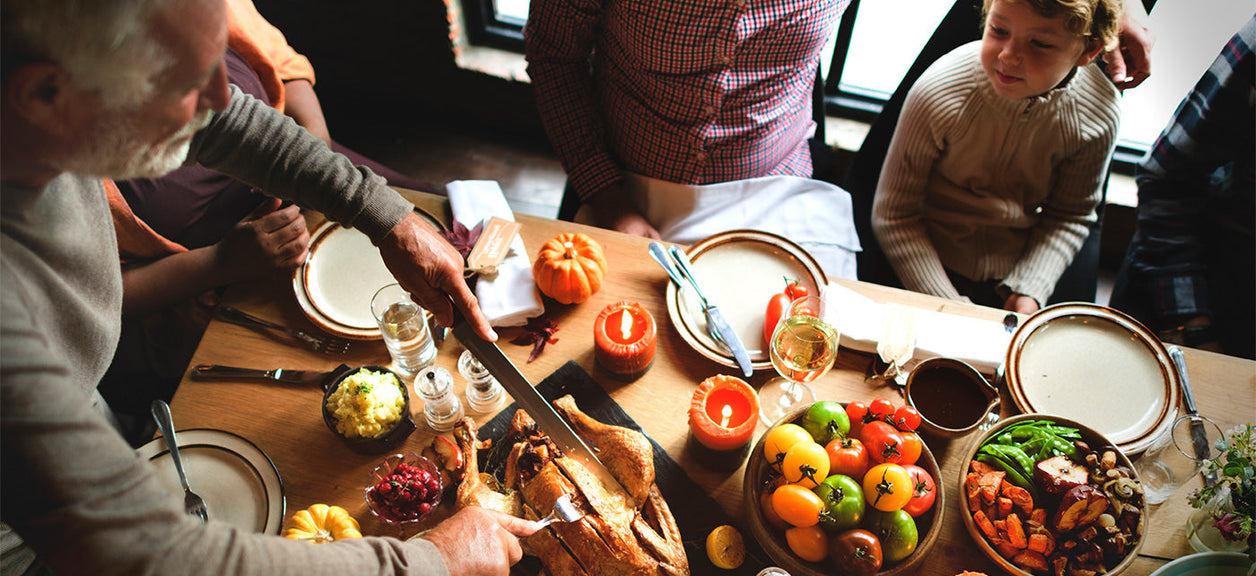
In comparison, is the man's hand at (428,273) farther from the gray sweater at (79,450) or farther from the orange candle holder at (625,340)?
the gray sweater at (79,450)

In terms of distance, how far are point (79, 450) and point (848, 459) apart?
1111mm

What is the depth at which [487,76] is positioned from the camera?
316 cm

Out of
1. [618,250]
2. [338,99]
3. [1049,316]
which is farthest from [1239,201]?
[338,99]

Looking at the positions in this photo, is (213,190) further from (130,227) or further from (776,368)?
(776,368)

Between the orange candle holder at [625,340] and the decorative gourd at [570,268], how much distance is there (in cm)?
9

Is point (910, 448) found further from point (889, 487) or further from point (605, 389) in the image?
point (605, 389)

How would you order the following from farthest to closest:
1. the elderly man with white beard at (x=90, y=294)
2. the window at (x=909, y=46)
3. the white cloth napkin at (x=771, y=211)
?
the window at (x=909, y=46) < the white cloth napkin at (x=771, y=211) < the elderly man with white beard at (x=90, y=294)

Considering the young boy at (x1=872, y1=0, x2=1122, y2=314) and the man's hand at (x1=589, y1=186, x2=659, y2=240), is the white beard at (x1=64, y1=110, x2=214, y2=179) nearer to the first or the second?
the man's hand at (x1=589, y1=186, x2=659, y2=240)

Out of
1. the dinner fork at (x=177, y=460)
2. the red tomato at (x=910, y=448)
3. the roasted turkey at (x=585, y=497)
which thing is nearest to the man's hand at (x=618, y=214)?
the roasted turkey at (x=585, y=497)

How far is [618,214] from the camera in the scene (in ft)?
6.75

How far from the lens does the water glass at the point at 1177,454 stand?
125 centimetres

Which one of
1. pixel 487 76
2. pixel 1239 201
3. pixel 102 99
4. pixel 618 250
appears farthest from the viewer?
pixel 487 76

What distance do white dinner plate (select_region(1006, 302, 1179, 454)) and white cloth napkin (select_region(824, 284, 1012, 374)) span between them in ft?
0.14

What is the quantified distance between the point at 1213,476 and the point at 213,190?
243cm
